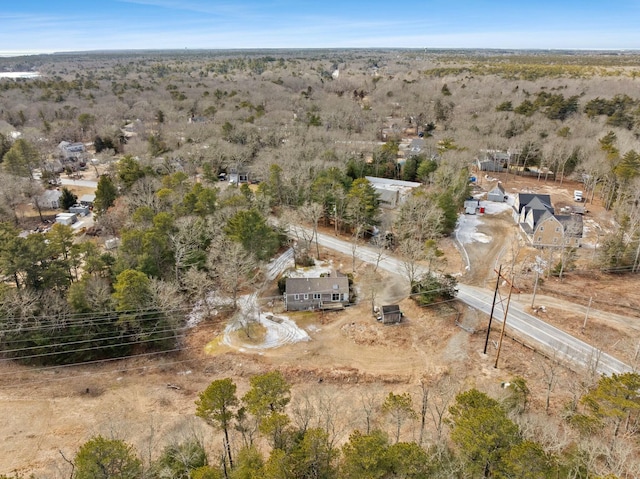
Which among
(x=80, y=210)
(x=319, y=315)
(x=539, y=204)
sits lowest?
(x=319, y=315)

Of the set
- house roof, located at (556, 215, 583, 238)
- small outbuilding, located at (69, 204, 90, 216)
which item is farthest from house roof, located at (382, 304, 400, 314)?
small outbuilding, located at (69, 204, 90, 216)

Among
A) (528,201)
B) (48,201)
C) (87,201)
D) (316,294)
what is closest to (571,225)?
(528,201)

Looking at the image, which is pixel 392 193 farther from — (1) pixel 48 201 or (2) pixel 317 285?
(1) pixel 48 201

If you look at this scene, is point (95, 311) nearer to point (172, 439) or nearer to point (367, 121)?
point (172, 439)

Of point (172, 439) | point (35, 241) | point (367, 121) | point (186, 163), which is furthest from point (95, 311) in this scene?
point (367, 121)

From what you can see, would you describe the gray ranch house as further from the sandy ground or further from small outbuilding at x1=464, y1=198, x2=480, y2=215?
small outbuilding at x1=464, y1=198, x2=480, y2=215

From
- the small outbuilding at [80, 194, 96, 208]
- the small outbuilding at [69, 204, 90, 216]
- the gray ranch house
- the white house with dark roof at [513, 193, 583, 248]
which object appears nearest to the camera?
the gray ranch house

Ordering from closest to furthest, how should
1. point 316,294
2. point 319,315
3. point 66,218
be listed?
1. point 319,315
2. point 316,294
3. point 66,218
